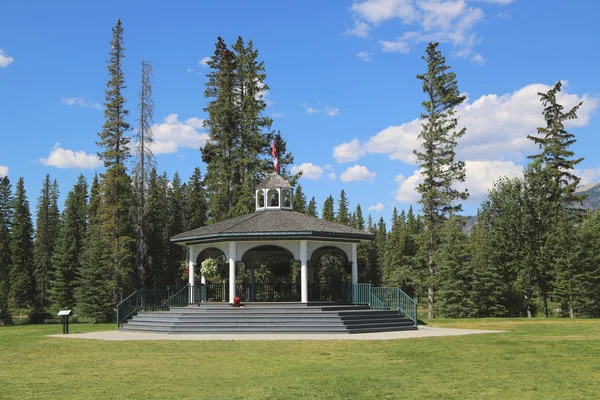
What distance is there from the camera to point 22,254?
251ft

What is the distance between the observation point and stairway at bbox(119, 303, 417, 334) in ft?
74.8

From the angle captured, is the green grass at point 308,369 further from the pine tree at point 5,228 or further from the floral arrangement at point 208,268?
the pine tree at point 5,228

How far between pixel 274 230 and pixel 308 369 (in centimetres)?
1333

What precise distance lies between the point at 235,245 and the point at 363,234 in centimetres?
565

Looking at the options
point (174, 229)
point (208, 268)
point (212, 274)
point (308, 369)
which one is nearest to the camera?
point (308, 369)

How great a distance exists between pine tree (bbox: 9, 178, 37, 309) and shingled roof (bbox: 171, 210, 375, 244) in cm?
5226

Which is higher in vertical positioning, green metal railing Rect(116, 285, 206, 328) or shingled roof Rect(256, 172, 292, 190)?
shingled roof Rect(256, 172, 292, 190)

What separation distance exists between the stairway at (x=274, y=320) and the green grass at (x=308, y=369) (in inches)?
163

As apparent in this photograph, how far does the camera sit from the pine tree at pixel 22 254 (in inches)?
2859

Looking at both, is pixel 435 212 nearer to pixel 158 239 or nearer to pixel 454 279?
pixel 454 279

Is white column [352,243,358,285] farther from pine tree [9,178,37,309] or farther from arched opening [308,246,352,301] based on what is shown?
pine tree [9,178,37,309]

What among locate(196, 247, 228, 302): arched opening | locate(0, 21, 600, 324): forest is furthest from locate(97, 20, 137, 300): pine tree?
locate(196, 247, 228, 302): arched opening

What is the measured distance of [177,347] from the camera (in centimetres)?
1752

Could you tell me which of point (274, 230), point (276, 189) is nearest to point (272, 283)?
point (276, 189)
